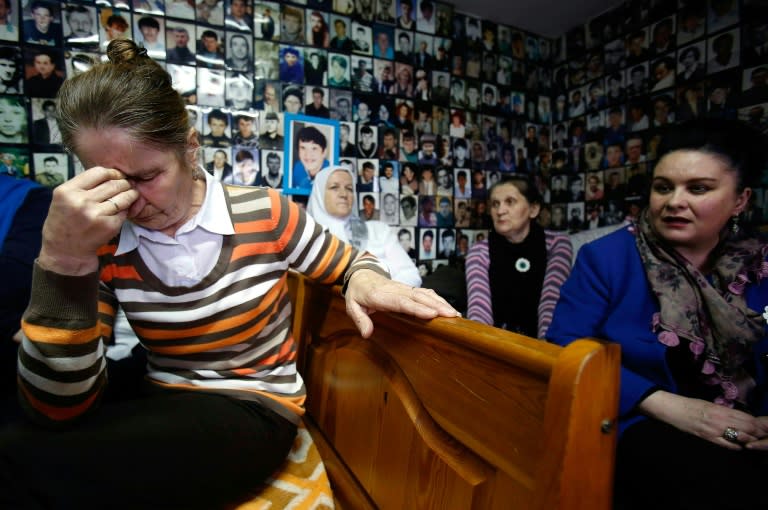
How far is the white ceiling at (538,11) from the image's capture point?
7.86 feet

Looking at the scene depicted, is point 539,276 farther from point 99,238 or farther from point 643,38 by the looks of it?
point 99,238

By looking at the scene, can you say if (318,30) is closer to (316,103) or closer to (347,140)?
(316,103)

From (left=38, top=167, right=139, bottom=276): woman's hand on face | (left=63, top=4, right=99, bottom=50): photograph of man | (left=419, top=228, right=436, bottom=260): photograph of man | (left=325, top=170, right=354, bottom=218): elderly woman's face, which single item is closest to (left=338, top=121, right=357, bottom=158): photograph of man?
(left=325, top=170, right=354, bottom=218): elderly woman's face

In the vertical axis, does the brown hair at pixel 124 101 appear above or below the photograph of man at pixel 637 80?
below

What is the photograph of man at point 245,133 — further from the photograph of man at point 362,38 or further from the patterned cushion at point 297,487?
the patterned cushion at point 297,487

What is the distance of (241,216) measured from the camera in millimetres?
816

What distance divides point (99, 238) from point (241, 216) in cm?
26

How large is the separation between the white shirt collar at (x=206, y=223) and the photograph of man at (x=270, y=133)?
56.2 inches

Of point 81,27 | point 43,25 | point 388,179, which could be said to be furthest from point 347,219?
point 43,25

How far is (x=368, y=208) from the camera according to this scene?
2.43 m

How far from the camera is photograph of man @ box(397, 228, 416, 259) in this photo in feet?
8.20

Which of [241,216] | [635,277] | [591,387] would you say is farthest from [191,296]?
[635,277]

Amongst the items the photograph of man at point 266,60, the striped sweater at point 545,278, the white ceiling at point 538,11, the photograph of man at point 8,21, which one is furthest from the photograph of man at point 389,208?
the photograph of man at point 8,21

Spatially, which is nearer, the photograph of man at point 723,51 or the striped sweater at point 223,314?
the striped sweater at point 223,314
